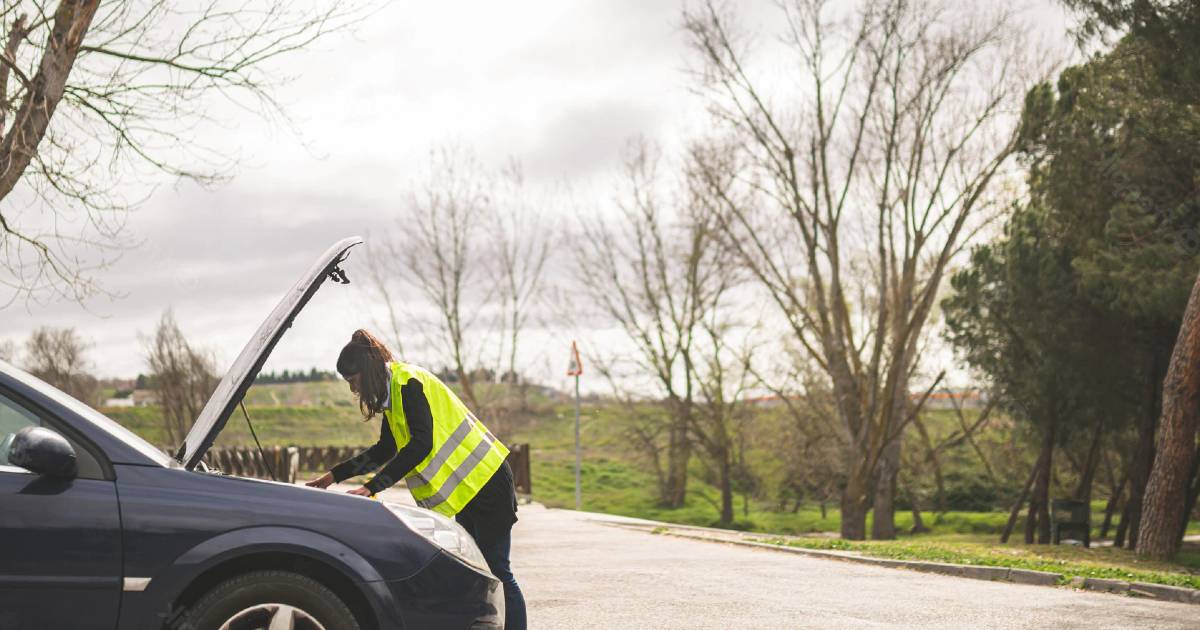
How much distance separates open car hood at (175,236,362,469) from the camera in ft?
15.0

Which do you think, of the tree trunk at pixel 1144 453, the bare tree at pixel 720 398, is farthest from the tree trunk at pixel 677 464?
the tree trunk at pixel 1144 453

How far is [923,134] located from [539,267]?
23.3 metres

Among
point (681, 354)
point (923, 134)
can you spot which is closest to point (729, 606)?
point (923, 134)

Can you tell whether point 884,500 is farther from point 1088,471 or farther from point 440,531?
point 440,531

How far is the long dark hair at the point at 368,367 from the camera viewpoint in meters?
5.64

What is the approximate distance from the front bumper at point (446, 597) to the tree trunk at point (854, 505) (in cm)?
2135

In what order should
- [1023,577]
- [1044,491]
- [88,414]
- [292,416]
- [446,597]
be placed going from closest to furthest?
[88,414]
[446,597]
[1023,577]
[1044,491]
[292,416]

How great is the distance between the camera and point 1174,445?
18.0 m

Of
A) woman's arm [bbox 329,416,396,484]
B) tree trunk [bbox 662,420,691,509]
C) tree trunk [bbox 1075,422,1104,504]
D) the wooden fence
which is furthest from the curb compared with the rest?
tree trunk [bbox 662,420,691,509]

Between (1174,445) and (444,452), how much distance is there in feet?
50.7

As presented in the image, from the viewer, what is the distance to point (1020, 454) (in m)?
40.5

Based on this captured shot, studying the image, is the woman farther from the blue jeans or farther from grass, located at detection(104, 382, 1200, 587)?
grass, located at detection(104, 382, 1200, 587)

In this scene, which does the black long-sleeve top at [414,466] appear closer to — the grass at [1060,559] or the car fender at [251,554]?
the car fender at [251,554]

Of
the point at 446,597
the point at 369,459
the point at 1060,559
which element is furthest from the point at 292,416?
the point at 446,597
